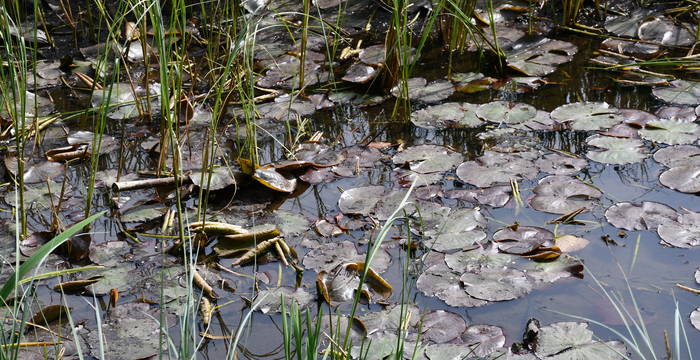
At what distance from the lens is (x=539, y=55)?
3.75 metres

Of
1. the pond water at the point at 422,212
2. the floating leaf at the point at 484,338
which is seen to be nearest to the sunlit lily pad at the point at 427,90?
the pond water at the point at 422,212

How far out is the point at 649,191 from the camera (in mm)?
2699

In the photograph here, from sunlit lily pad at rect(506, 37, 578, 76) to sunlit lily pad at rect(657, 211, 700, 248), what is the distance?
128cm

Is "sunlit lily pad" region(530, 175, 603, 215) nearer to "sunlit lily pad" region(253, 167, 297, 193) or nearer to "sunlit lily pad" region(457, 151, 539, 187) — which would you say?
"sunlit lily pad" region(457, 151, 539, 187)

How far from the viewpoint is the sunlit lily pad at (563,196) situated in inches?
103

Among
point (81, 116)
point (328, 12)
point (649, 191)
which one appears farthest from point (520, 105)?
point (81, 116)

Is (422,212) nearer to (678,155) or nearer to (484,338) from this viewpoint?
(484,338)

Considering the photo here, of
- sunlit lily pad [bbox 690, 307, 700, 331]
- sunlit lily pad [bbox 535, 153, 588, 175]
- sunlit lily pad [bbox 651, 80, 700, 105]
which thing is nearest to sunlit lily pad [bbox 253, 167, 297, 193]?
sunlit lily pad [bbox 535, 153, 588, 175]

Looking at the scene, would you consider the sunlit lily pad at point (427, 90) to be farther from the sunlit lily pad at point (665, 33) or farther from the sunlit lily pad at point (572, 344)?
the sunlit lily pad at point (572, 344)

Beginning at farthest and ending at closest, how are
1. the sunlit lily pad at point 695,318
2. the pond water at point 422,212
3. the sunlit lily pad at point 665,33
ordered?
1. the sunlit lily pad at point 665,33
2. the pond water at point 422,212
3. the sunlit lily pad at point 695,318

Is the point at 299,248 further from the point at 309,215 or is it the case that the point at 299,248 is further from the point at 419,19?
the point at 419,19

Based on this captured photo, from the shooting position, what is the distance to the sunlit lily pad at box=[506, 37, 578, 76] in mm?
3646

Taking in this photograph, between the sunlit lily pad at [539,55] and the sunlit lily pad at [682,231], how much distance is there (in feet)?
4.20

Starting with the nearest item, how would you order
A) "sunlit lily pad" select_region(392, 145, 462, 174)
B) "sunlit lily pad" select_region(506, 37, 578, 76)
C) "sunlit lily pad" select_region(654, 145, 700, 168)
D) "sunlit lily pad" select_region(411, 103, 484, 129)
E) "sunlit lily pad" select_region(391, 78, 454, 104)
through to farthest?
"sunlit lily pad" select_region(654, 145, 700, 168)
"sunlit lily pad" select_region(392, 145, 462, 174)
"sunlit lily pad" select_region(411, 103, 484, 129)
"sunlit lily pad" select_region(391, 78, 454, 104)
"sunlit lily pad" select_region(506, 37, 578, 76)
